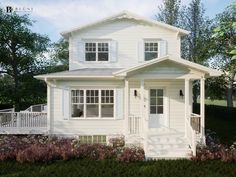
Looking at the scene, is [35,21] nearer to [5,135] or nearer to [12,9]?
[12,9]

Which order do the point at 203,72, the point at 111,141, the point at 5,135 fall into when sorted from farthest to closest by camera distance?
1. the point at 5,135
2. the point at 111,141
3. the point at 203,72

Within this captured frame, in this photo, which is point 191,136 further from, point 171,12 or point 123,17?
point 171,12

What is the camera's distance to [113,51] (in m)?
20.2

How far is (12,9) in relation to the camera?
29828 millimetres

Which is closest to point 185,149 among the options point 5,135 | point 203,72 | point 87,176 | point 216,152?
point 216,152

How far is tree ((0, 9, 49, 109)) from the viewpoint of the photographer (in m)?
29.1

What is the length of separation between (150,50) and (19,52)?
14.3 metres

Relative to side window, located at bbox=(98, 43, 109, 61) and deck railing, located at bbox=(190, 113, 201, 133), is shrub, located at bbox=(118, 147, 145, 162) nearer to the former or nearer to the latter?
deck railing, located at bbox=(190, 113, 201, 133)

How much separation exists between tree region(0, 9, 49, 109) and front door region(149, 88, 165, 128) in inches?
558

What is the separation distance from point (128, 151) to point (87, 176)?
287 centimetres

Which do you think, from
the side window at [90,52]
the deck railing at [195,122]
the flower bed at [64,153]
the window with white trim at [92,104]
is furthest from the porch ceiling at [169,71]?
the side window at [90,52]

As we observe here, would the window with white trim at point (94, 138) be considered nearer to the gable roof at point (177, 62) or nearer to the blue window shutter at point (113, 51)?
the gable roof at point (177, 62)

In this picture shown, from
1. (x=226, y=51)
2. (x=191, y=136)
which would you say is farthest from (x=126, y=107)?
(x=226, y=51)

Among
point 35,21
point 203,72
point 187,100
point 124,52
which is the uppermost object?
point 35,21
